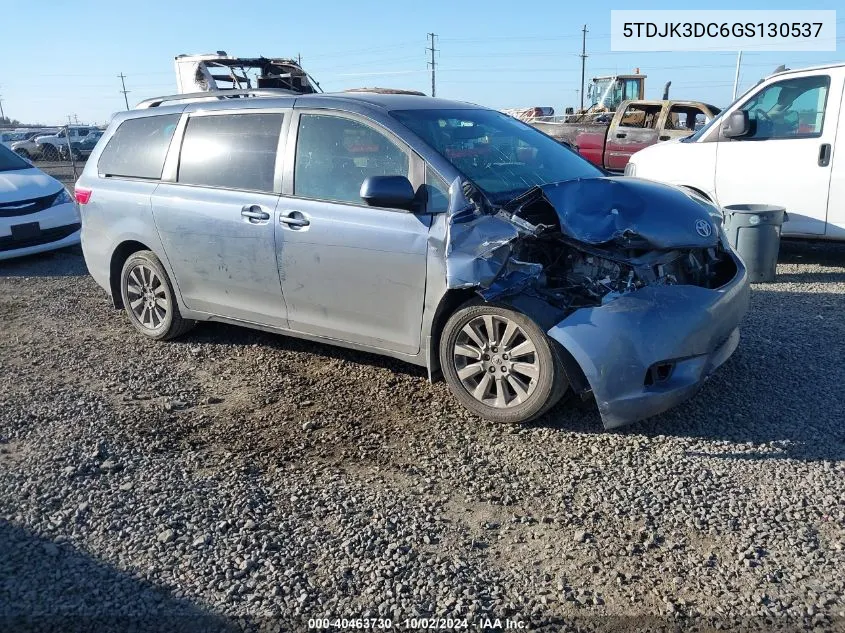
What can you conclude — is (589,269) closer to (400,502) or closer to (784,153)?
(400,502)

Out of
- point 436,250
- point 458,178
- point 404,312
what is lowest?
point 404,312

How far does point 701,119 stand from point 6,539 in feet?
43.7

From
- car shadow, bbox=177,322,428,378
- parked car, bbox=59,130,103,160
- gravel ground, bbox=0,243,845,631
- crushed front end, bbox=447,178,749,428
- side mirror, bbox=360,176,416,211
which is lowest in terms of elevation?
parked car, bbox=59,130,103,160

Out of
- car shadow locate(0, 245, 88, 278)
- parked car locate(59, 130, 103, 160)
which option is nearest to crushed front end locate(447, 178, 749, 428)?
car shadow locate(0, 245, 88, 278)

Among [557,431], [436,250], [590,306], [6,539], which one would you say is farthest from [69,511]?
[590,306]

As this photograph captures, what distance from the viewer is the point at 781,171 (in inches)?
284

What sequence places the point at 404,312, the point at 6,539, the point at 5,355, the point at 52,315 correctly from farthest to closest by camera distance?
the point at 52,315, the point at 5,355, the point at 404,312, the point at 6,539

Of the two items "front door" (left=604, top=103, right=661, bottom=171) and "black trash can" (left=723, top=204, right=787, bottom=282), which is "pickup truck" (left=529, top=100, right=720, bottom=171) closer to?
"front door" (left=604, top=103, right=661, bottom=171)

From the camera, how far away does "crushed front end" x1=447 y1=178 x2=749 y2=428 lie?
11.9 ft

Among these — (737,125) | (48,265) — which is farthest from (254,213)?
(48,265)

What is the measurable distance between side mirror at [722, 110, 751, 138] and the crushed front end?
3.76m

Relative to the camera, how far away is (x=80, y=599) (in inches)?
109

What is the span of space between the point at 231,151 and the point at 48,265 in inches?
220

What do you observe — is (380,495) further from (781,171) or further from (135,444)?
(781,171)
